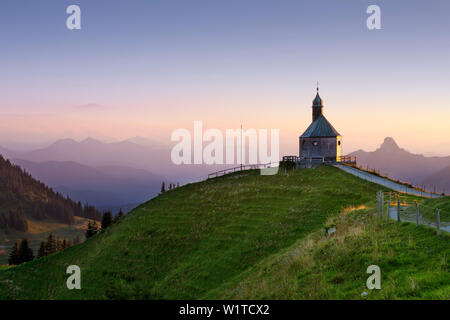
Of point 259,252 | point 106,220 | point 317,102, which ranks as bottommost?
point 106,220

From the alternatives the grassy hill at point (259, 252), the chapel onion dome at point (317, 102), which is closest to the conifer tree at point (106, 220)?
the grassy hill at point (259, 252)

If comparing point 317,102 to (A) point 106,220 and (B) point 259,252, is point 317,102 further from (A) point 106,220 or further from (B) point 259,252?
(A) point 106,220

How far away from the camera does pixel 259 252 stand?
28250 mm

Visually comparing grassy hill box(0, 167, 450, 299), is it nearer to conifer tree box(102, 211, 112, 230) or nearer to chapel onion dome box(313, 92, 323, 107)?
chapel onion dome box(313, 92, 323, 107)

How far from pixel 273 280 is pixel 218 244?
16.6 metres

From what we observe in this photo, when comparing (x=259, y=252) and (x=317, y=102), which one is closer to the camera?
(x=259, y=252)

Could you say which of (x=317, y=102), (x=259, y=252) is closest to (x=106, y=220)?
(x=317, y=102)

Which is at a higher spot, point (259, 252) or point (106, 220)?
point (259, 252)

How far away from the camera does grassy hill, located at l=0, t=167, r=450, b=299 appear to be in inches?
538

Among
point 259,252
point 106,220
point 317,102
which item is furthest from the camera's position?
point 106,220

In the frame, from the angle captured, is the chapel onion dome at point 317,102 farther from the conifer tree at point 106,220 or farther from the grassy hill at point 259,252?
the conifer tree at point 106,220

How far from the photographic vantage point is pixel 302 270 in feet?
53.0
